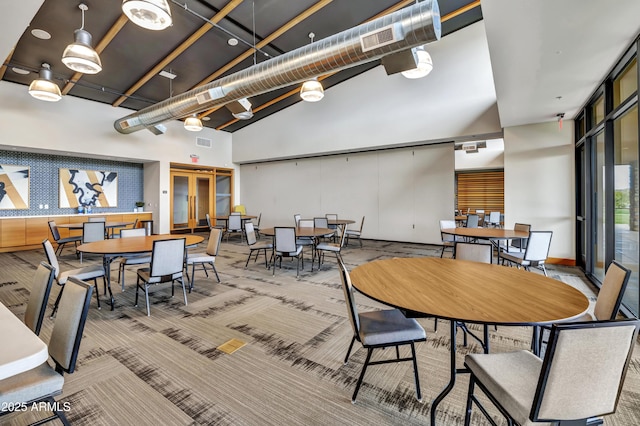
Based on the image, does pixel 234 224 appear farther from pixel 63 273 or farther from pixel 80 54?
pixel 80 54

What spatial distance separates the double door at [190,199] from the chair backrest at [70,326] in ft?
30.7

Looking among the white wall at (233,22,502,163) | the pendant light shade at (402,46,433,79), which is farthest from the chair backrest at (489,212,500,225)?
the pendant light shade at (402,46,433,79)

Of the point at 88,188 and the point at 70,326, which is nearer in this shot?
the point at 70,326

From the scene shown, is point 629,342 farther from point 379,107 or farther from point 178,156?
point 178,156

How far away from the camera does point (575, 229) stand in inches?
226

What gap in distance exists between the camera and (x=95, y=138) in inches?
319

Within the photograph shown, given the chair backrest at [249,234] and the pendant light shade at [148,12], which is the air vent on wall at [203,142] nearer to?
the chair backrest at [249,234]

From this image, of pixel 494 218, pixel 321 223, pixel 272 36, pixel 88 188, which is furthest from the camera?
pixel 494 218

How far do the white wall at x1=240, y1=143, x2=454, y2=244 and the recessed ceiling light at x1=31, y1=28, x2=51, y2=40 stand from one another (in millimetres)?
6929

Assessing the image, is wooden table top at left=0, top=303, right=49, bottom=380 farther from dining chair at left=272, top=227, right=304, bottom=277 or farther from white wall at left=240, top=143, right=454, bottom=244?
white wall at left=240, top=143, right=454, bottom=244

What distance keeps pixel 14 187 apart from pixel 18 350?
377 inches

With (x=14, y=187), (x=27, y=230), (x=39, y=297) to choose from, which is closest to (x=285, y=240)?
(x=39, y=297)

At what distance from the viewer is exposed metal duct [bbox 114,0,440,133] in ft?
11.5

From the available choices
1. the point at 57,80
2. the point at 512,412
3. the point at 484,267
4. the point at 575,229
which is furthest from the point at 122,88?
the point at 575,229
